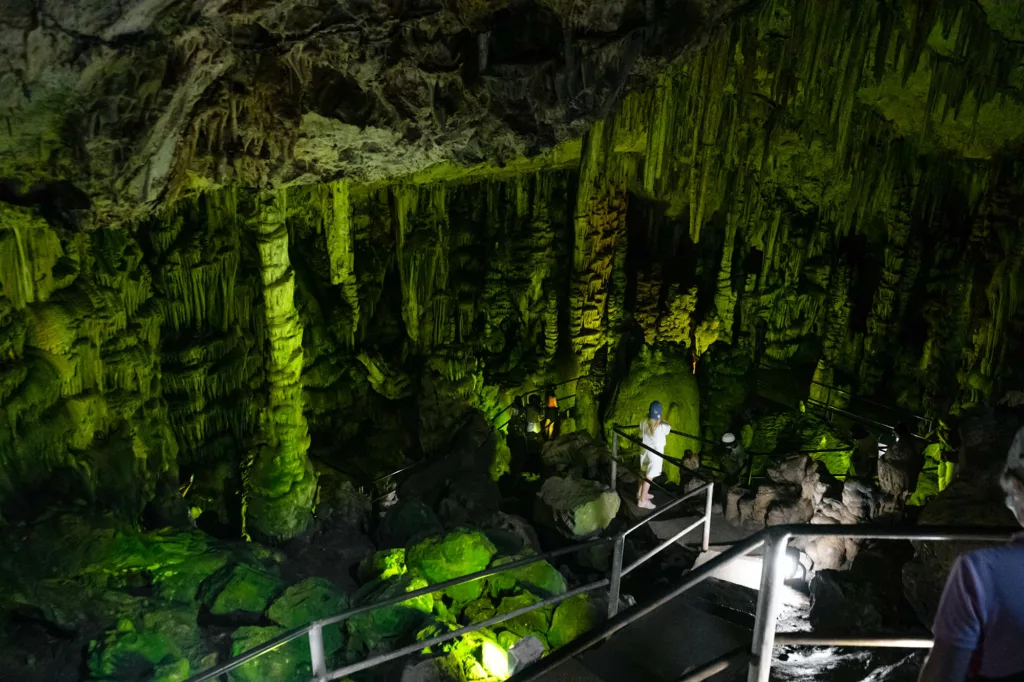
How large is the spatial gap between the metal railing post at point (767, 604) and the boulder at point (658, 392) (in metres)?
10.2

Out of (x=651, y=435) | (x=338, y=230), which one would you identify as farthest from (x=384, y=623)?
(x=338, y=230)

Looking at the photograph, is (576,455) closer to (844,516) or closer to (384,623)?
(844,516)

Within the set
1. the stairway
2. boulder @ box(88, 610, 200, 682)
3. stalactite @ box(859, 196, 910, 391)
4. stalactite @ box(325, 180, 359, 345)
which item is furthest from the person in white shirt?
stalactite @ box(859, 196, 910, 391)

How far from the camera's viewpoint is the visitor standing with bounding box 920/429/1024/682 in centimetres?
148

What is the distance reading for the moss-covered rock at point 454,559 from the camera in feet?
18.1

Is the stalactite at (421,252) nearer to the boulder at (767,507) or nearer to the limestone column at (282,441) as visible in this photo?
the limestone column at (282,441)

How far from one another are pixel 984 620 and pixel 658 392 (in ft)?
36.4

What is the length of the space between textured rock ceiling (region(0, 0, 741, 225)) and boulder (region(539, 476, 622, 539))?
3.44 m

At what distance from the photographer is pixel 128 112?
3.68m

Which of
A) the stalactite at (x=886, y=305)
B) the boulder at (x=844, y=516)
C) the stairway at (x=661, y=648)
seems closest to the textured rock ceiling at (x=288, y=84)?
the stairway at (x=661, y=648)

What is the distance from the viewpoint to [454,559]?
559 centimetres

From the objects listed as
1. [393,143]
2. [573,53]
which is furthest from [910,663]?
[393,143]

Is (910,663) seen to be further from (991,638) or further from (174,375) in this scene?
(174,375)

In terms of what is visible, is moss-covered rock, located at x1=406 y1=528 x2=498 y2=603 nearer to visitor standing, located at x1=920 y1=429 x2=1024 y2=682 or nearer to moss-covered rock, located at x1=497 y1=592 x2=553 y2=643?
moss-covered rock, located at x1=497 y1=592 x2=553 y2=643
